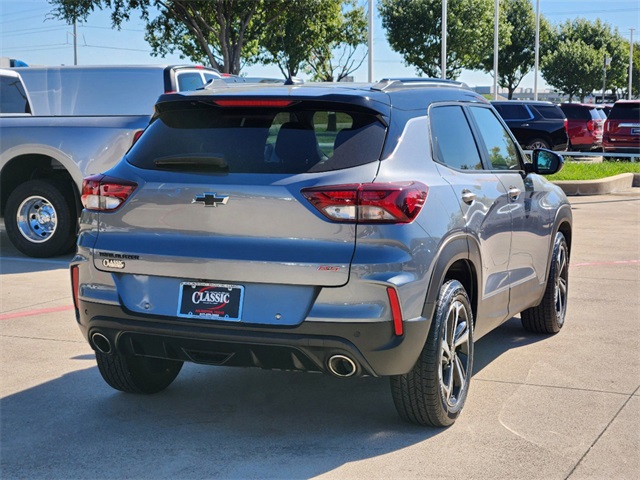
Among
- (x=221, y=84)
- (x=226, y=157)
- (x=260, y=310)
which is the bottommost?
(x=260, y=310)

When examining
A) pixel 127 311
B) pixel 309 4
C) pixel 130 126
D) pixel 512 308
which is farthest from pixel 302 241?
pixel 309 4

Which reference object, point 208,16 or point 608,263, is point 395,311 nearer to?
point 608,263

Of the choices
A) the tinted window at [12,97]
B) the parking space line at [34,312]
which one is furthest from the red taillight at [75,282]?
the tinted window at [12,97]

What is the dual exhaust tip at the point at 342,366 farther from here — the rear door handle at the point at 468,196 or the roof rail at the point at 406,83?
the roof rail at the point at 406,83

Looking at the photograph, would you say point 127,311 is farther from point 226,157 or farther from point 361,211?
point 361,211

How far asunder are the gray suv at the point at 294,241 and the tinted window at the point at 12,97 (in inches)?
293

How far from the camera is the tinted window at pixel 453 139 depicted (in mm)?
5270

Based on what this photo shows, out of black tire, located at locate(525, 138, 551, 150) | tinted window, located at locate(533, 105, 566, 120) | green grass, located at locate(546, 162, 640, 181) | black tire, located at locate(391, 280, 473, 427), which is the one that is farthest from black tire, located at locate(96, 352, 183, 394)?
tinted window, located at locate(533, 105, 566, 120)

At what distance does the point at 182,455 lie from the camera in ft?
15.2

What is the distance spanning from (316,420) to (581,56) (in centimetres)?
8279

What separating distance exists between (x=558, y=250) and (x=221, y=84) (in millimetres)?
2917

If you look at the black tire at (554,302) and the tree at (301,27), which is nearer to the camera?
Result: the black tire at (554,302)

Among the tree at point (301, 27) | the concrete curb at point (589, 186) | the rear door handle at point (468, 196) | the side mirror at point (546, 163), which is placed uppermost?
the tree at point (301, 27)

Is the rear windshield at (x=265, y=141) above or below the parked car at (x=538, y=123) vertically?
above
